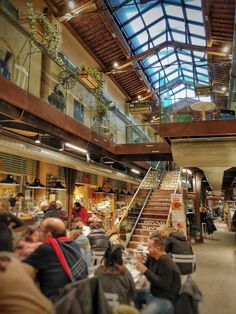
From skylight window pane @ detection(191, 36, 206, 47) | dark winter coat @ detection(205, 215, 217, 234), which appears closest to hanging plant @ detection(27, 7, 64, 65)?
skylight window pane @ detection(191, 36, 206, 47)

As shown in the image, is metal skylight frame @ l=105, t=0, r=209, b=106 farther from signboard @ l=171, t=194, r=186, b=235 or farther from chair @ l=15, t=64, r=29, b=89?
chair @ l=15, t=64, r=29, b=89

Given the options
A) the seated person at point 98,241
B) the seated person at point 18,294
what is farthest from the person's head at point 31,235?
the seated person at point 98,241

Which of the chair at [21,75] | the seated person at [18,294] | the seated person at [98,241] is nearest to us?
the seated person at [18,294]

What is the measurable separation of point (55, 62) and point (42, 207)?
3802 millimetres

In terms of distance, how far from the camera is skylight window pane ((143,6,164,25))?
1146 centimetres

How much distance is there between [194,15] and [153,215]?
8.07 meters

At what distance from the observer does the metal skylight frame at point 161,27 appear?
34.5ft

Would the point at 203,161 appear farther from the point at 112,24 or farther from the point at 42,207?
the point at 112,24

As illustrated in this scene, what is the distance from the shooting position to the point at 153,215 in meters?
11.2

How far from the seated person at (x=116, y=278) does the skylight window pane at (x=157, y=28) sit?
1189 cm

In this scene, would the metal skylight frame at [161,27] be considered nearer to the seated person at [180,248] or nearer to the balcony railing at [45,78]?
the balcony railing at [45,78]

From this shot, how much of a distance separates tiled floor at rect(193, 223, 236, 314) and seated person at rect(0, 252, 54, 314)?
3809 millimetres

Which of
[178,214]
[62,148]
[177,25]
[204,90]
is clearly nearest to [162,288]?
[62,148]

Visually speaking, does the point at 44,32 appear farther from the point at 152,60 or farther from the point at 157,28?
the point at 152,60
